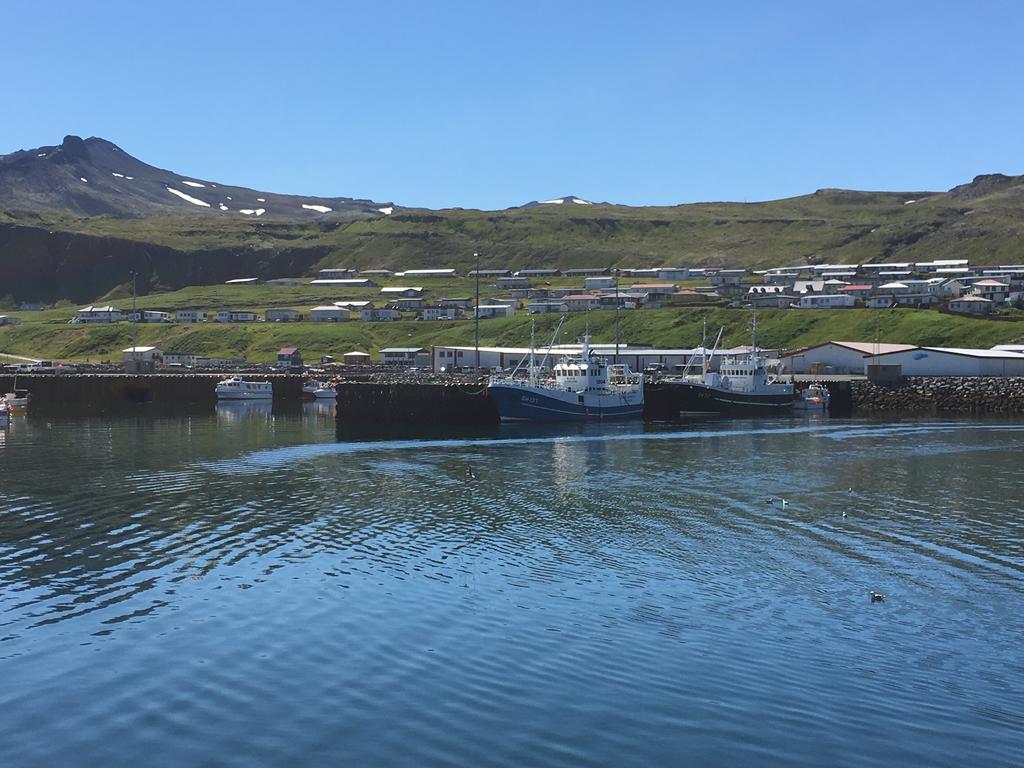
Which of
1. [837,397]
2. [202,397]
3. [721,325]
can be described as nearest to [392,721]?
[837,397]

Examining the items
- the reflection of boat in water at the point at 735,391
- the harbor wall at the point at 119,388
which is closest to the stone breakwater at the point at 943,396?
the reflection of boat in water at the point at 735,391

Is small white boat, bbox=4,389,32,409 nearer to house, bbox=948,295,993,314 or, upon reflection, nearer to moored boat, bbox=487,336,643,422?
moored boat, bbox=487,336,643,422

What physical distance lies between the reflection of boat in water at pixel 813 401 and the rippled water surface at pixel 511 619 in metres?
55.6

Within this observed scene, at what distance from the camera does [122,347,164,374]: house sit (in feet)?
522

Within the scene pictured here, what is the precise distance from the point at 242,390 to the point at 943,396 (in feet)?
298

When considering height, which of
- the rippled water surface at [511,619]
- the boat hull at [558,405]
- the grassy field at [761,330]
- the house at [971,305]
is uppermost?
the house at [971,305]

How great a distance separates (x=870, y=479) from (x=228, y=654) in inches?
1803

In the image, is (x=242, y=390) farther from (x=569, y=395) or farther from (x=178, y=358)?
(x=569, y=395)

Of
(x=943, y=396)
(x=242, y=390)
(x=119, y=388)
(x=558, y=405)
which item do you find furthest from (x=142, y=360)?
(x=943, y=396)

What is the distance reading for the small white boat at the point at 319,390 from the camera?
142 m

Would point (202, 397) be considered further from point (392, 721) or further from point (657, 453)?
point (392, 721)

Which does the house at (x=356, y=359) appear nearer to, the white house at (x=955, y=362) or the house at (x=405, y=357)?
the house at (x=405, y=357)

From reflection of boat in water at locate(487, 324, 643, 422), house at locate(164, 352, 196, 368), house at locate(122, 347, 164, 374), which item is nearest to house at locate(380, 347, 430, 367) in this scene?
house at locate(164, 352, 196, 368)

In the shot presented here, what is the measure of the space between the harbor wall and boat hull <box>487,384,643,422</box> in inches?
2182
